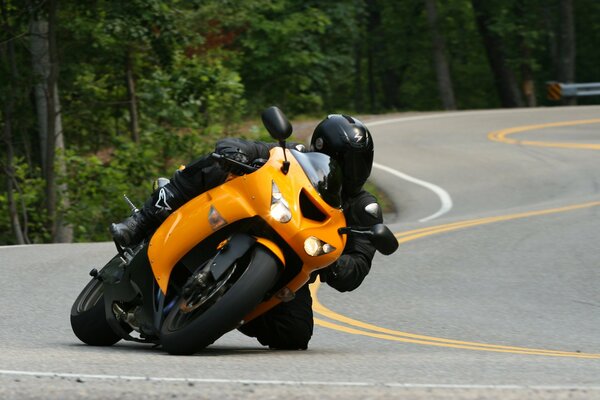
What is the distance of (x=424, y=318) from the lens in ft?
32.1

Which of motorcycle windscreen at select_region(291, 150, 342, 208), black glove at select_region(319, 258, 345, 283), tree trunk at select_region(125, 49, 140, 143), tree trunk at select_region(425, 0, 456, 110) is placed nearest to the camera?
motorcycle windscreen at select_region(291, 150, 342, 208)

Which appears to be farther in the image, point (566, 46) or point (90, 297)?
point (566, 46)

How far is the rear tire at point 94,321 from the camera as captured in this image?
7.19 metres

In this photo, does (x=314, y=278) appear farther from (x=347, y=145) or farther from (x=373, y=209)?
(x=347, y=145)

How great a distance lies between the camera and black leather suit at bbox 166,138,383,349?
6551 millimetres

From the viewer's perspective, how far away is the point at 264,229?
240 inches

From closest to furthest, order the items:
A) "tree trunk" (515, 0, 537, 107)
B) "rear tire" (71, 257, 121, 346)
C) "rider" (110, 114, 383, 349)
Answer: "rider" (110, 114, 383, 349) < "rear tire" (71, 257, 121, 346) < "tree trunk" (515, 0, 537, 107)

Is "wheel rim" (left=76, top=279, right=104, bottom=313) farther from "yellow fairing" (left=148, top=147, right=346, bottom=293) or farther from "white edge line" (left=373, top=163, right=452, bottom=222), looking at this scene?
"white edge line" (left=373, top=163, right=452, bottom=222)

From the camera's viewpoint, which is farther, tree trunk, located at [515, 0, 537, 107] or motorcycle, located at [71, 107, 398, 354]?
tree trunk, located at [515, 0, 537, 107]

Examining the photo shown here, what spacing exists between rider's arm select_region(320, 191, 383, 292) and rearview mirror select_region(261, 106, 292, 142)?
754 mm

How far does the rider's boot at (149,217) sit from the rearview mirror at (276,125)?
0.82 meters

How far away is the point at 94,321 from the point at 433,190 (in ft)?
49.5

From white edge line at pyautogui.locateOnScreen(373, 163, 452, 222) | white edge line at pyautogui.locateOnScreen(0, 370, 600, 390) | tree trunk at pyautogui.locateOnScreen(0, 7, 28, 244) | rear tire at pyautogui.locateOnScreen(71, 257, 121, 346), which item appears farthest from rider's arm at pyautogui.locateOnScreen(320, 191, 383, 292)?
tree trunk at pyautogui.locateOnScreen(0, 7, 28, 244)

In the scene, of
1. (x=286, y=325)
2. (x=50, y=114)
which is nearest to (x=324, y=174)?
(x=286, y=325)
